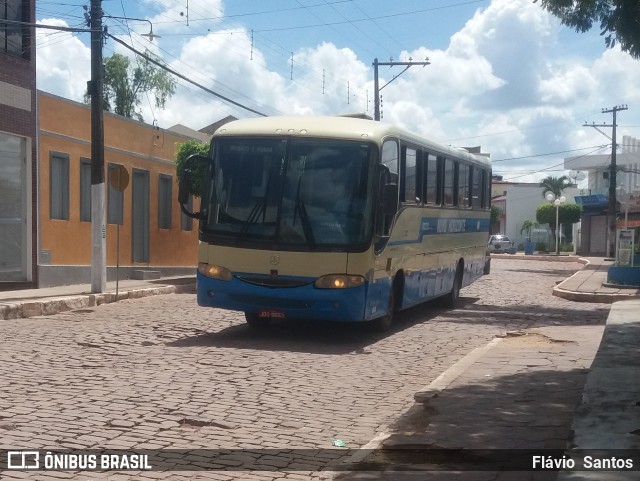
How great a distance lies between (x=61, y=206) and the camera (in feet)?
70.9

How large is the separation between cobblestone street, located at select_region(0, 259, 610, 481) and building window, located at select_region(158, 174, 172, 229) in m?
10.7

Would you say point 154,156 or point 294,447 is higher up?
point 154,156

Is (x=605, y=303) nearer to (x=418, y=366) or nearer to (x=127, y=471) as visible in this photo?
(x=418, y=366)

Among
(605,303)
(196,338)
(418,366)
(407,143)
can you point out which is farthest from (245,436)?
(605,303)

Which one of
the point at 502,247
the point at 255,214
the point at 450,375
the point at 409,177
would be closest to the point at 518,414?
the point at 450,375

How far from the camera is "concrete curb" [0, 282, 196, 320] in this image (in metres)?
15.2

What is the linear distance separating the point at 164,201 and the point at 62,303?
36.3 feet

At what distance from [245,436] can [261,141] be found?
6.24 metres

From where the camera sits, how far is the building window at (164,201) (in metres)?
27.1

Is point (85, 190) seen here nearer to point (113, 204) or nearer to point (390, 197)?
point (113, 204)

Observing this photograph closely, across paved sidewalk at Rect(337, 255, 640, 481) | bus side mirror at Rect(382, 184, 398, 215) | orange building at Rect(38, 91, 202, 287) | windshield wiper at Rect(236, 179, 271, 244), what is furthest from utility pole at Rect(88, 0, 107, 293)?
paved sidewalk at Rect(337, 255, 640, 481)

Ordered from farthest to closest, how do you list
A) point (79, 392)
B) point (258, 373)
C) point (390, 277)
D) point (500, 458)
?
point (390, 277)
point (258, 373)
point (79, 392)
point (500, 458)

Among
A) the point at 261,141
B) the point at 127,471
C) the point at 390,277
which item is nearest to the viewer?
the point at 127,471

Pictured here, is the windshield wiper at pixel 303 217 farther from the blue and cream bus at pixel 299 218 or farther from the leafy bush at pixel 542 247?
the leafy bush at pixel 542 247
